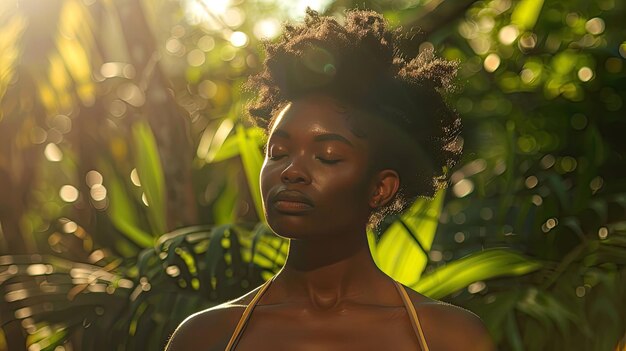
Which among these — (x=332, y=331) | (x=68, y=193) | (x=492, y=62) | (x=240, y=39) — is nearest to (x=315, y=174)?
(x=332, y=331)

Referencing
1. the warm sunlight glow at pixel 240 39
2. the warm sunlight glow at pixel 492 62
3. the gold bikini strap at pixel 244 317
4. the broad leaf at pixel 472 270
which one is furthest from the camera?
the warm sunlight glow at pixel 240 39

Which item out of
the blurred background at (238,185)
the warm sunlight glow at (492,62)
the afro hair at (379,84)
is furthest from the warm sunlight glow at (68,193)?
the afro hair at (379,84)

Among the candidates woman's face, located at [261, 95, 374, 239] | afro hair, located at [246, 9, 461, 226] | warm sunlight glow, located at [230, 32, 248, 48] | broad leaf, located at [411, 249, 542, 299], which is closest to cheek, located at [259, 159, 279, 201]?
woman's face, located at [261, 95, 374, 239]

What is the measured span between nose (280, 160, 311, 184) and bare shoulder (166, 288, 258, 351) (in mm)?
374

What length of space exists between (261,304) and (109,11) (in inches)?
161

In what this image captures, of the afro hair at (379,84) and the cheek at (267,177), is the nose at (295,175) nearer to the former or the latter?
the cheek at (267,177)

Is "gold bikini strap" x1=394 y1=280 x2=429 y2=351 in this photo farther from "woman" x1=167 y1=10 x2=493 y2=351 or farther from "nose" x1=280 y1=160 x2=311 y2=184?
"nose" x1=280 y1=160 x2=311 y2=184

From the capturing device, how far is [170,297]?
14.8 ft

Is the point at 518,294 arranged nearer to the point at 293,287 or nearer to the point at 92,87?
the point at 293,287

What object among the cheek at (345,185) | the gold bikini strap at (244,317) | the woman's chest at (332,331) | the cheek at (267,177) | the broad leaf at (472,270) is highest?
the cheek at (267,177)

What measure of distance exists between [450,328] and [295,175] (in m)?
0.50

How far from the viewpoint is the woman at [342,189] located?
249cm

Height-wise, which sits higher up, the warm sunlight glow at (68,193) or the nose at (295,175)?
the nose at (295,175)

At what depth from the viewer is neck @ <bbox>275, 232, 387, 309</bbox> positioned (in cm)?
258
